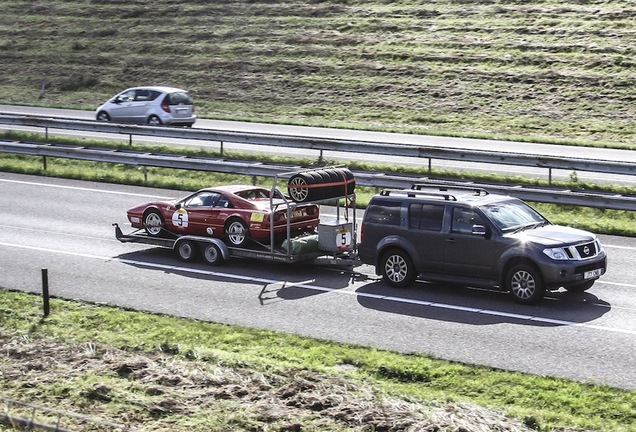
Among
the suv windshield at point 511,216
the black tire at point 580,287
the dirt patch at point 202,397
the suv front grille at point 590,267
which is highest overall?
the suv windshield at point 511,216

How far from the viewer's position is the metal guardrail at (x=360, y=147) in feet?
78.8

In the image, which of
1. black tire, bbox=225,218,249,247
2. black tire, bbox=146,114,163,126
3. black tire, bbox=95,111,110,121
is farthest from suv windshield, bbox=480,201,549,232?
black tire, bbox=95,111,110,121

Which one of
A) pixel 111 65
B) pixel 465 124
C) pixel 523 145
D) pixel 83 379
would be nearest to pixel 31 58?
pixel 111 65

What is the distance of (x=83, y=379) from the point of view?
1283cm

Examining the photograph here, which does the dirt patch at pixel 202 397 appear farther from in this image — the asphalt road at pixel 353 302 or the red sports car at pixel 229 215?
the red sports car at pixel 229 215

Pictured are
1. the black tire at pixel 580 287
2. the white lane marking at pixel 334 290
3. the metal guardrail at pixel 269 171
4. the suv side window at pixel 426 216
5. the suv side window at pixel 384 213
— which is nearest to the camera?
the white lane marking at pixel 334 290

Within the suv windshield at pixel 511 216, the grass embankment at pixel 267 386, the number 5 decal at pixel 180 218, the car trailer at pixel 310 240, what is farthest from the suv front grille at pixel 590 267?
the number 5 decal at pixel 180 218

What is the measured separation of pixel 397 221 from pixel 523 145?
52.2 feet

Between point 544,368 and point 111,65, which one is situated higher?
Result: point 111,65

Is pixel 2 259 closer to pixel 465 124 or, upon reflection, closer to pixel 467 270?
pixel 467 270

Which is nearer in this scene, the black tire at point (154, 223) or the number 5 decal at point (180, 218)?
the number 5 decal at point (180, 218)

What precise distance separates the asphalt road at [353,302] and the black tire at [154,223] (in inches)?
17.3

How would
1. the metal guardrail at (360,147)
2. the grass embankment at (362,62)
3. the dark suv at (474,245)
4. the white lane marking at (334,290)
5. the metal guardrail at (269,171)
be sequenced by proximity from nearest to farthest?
the white lane marking at (334,290)
the dark suv at (474,245)
the metal guardrail at (269,171)
the metal guardrail at (360,147)
the grass embankment at (362,62)

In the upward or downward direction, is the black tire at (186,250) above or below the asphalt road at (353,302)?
above
